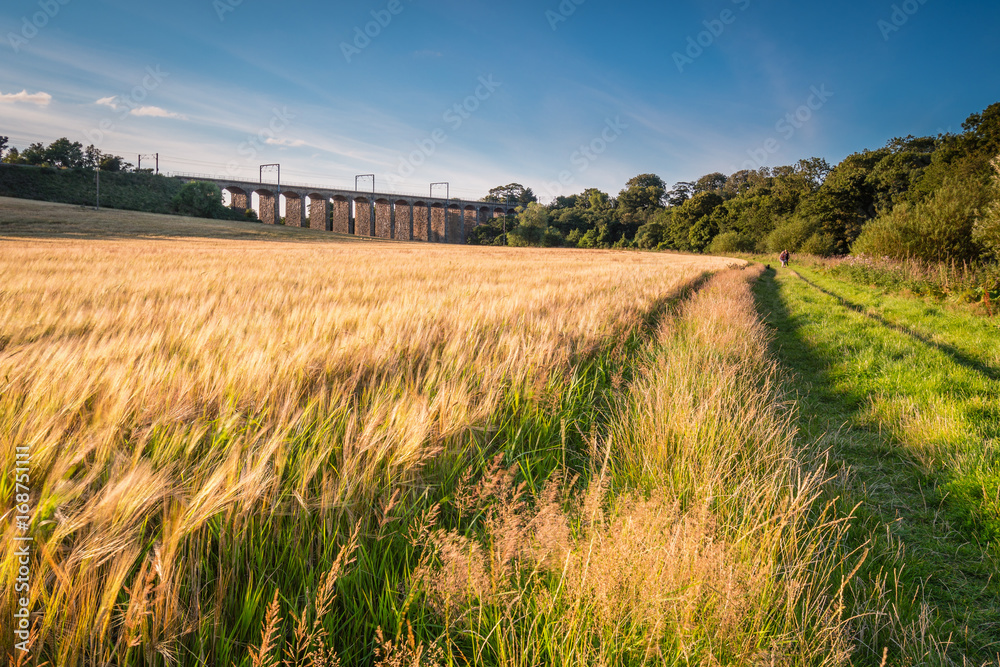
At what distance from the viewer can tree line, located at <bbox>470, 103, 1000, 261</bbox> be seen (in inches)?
779

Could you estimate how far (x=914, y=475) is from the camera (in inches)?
129

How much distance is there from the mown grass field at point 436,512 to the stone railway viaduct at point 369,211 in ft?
325

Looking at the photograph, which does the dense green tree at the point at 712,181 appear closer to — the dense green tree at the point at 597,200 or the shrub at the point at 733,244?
the dense green tree at the point at 597,200

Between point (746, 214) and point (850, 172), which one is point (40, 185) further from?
point (850, 172)

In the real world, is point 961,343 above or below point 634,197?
below

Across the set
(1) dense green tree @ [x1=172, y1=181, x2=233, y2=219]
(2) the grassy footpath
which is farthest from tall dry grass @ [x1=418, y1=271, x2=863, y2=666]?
(1) dense green tree @ [x1=172, y1=181, x2=233, y2=219]

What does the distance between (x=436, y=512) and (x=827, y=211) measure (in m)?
65.0

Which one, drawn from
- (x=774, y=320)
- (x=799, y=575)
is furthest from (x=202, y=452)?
(x=774, y=320)

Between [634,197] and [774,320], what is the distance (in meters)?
90.9

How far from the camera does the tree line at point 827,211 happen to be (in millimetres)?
19781

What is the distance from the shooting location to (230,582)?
1242 millimetres

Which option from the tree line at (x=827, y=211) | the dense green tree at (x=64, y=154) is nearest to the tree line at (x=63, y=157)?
the dense green tree at (x=64, y=154)

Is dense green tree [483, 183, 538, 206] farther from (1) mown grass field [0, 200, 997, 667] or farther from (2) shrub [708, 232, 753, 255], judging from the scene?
(1) mown grass field [0, 200, 997, 667]
